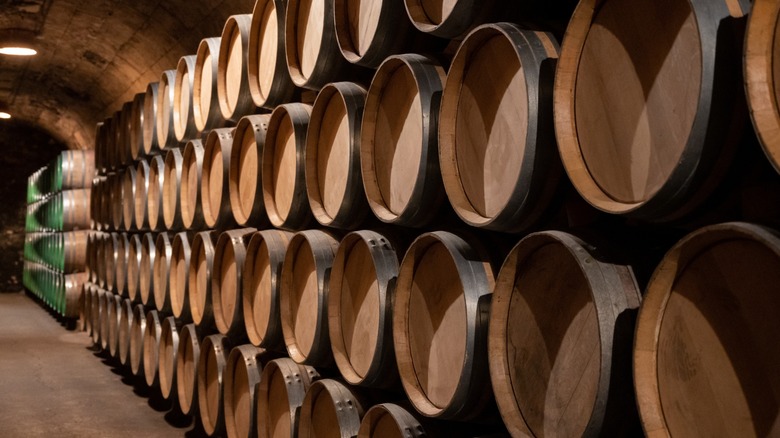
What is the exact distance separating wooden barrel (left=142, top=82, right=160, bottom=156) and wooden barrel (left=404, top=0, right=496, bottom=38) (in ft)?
13.1

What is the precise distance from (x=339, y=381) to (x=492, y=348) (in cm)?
127

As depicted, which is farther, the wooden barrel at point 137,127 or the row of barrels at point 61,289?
the row of barrels at point 61,289

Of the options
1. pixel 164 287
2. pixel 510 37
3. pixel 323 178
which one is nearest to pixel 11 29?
pixel 164 287

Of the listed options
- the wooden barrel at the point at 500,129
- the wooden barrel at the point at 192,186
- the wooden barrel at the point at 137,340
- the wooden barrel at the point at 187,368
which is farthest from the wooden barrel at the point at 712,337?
the wooden barrel at the point at 137,340

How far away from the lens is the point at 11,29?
1023cm

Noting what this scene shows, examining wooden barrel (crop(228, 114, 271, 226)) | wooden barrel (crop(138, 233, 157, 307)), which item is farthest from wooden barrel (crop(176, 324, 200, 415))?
wooden barrel (crop(228, 114, 271, 226))

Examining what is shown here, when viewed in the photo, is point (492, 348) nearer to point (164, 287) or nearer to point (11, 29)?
point (164, 287)

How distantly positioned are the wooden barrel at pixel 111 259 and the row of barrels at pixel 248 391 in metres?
0.58

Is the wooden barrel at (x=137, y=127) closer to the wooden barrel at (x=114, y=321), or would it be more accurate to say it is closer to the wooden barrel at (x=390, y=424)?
the wooden barrel at (x=114, y=321)

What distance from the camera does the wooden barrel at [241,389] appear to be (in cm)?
414

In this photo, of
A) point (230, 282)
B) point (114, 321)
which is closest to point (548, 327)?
point (230, 282)

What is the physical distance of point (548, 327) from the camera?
82.7 inches

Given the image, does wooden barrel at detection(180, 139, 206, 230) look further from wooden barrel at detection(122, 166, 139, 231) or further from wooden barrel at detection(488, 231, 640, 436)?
wooden barrel at detection(488, 231, 640, 436)

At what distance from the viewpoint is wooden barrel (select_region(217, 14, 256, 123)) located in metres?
4.49
